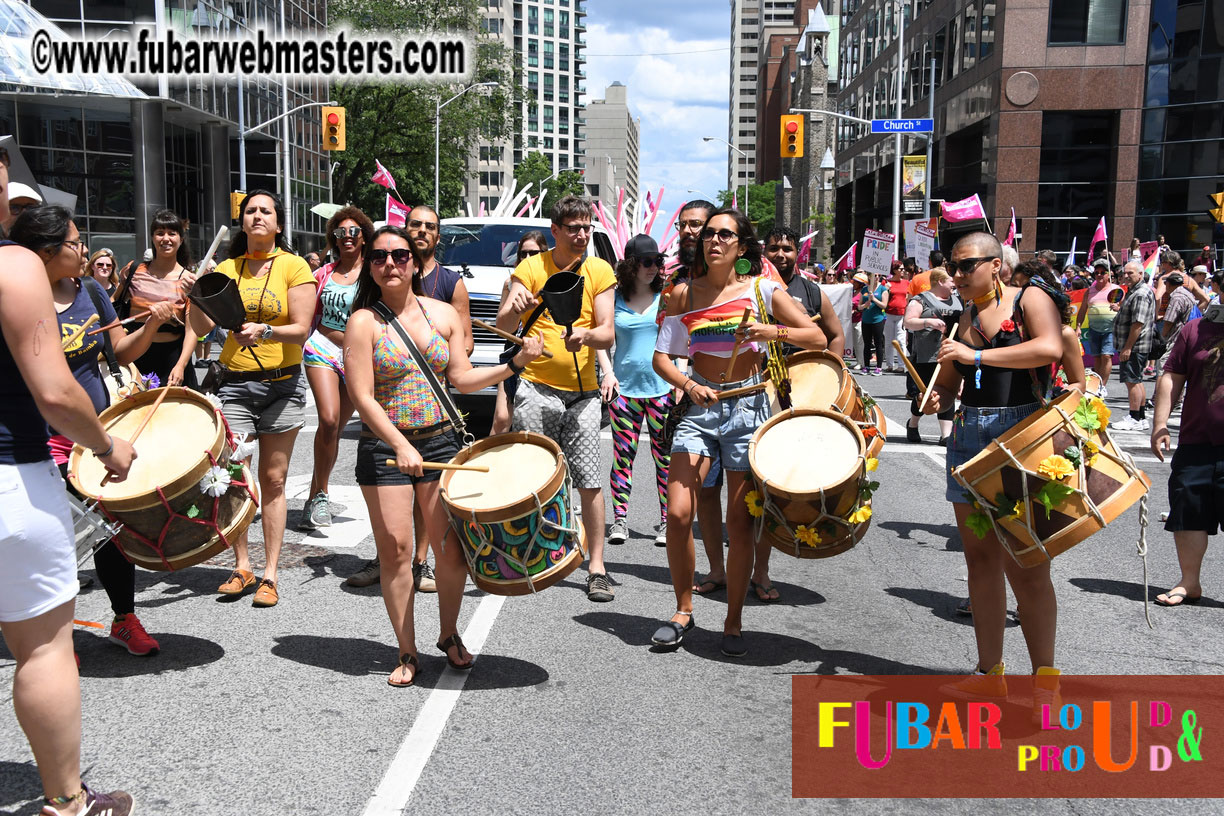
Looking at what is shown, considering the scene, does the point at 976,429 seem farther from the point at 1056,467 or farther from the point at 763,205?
the point at 763,205

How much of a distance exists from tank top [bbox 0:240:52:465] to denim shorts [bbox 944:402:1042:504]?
10.6 feet

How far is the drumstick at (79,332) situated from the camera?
4.60 m

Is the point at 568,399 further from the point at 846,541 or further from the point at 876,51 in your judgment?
the point at 876,51

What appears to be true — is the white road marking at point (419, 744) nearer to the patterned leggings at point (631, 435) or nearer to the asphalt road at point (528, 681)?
the asphalt road at point (528, 681)

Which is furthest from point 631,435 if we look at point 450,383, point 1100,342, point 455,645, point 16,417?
point 1100,342

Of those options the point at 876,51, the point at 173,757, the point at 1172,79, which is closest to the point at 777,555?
the point at 173,757

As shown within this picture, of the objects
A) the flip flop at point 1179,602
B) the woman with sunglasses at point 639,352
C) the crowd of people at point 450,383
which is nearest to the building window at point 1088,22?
the crowd of people at point 450,383

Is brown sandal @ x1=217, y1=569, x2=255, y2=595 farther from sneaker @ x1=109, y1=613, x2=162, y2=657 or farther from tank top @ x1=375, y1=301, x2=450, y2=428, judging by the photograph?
tank top @ x1=375, y1=301, x2=450, y2=428

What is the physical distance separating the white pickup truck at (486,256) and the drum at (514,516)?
601 centimetres

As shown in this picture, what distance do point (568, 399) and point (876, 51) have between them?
5421 centimetres

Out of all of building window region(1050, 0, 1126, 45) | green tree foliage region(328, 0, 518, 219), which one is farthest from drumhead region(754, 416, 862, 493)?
green tree foliage region(328, 0, 518, 219)

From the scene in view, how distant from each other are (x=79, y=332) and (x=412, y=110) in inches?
2230

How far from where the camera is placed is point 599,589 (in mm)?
5988

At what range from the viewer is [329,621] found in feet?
18.0
